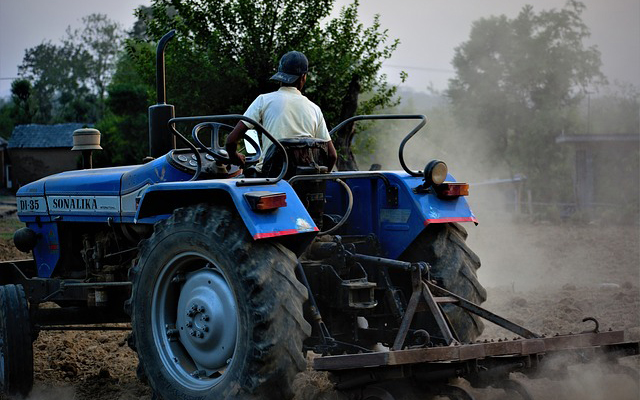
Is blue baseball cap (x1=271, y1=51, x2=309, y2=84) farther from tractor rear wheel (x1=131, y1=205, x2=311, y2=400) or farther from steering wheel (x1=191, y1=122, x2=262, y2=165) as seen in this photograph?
tractor rear wheel (x1=131, y1=205, x2=311, y2=400)

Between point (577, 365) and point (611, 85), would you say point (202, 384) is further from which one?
point (611, 85)

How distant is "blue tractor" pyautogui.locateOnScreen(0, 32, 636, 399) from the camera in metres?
4.37

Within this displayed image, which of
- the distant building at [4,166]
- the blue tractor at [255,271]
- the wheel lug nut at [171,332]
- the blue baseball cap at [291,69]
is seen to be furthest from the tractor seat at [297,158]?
the distant building at [4,166]

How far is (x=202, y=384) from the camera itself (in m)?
4.76

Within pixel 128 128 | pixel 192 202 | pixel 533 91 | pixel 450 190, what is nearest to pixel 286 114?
pixel 192 202

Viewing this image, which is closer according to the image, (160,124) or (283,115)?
(283,115)

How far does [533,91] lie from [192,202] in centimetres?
4464

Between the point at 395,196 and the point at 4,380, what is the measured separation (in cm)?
307

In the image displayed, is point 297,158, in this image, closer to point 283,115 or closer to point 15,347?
point 283,115

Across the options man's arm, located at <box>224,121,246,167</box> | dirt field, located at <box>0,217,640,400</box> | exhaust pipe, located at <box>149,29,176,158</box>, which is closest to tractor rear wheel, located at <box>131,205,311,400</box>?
man's arm, located at <box>224,121,246,167</box>

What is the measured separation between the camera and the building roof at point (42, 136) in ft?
154

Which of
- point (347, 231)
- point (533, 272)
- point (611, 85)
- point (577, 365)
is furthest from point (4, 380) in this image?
point (611, 85)

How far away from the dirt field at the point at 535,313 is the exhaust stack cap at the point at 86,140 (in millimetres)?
1764

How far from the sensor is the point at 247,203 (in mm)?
4465
